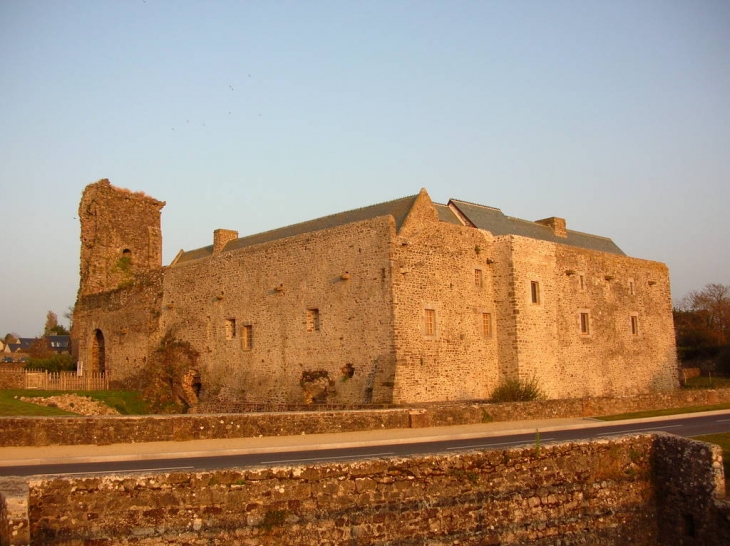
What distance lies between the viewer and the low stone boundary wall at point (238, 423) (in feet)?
47.7

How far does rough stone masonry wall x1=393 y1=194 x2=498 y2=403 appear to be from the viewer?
77.2ft

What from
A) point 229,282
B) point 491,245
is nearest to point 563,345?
point 491,245

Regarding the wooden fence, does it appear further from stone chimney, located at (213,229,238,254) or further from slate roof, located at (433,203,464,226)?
slate roof, located at (433,203,464,226)

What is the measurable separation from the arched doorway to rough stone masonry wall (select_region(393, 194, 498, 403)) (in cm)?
2005

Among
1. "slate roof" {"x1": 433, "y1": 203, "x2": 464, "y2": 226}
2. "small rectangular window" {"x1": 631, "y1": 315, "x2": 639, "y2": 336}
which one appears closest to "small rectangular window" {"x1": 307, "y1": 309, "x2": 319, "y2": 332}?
"slate roof" {"x1": 433, "y1": 203, "x2": 464, "y2": 226}

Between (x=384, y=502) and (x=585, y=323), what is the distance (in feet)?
80.0

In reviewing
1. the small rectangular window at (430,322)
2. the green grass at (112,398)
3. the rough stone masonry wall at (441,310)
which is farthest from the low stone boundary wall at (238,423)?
the green grass at (112,398)


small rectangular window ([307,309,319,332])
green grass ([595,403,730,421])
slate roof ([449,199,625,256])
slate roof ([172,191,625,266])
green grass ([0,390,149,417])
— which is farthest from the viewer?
slate roof ([449,199,625,256])

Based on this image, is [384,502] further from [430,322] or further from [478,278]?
[478,278]

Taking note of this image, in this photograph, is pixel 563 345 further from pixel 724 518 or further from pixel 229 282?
pixel 724 518

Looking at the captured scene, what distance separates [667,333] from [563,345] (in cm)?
994

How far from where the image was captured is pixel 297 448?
13.8 metres

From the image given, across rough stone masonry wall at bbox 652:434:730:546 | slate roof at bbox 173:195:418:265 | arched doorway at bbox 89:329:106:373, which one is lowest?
rough stone masonry wall at bbox 652:434:730:546

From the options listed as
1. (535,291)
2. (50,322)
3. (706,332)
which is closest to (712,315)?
(706,332)
